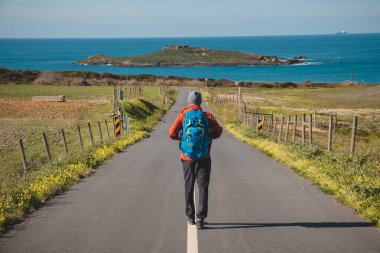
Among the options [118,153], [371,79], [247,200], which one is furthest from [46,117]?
[371,79]

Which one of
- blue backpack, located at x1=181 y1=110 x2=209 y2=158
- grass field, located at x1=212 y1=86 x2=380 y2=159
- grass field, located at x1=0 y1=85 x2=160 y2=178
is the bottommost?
grass field, located at x1=212 y1=86 x2=380 y2=159

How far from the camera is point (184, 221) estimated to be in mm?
7078

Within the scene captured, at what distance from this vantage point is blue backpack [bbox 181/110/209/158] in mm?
6555

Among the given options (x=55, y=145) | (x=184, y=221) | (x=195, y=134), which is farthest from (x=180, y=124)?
(x=55, y=145)

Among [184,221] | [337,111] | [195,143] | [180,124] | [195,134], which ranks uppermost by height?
[180,124]

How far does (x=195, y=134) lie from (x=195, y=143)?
0.13 m

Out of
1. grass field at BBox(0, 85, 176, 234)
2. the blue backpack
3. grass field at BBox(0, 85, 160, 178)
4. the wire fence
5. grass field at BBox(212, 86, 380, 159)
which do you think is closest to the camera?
the blue backpack

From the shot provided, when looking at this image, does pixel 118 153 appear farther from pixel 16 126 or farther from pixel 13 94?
pixel 13 94

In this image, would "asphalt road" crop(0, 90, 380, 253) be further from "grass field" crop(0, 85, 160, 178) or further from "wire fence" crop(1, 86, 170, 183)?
"grass field" crop(0, 85, 160, 178)

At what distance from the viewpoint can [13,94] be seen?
177 feet

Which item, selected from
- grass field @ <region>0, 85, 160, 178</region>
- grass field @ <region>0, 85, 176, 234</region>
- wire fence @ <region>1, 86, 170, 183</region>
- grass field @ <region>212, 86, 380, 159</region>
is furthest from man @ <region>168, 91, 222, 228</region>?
grass field @ <region>212, 86, 380, 159</region>

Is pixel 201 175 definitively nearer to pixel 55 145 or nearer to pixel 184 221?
pixel 184 221

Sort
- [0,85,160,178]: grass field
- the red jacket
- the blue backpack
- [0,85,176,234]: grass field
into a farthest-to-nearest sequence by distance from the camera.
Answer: [0,85,160,178]: grass field, [0,85,176,234]: grass field, the red jacket, the blue backpack

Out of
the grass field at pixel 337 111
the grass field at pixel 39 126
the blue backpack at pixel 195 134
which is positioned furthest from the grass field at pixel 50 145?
the grass field at pixel 337 111
